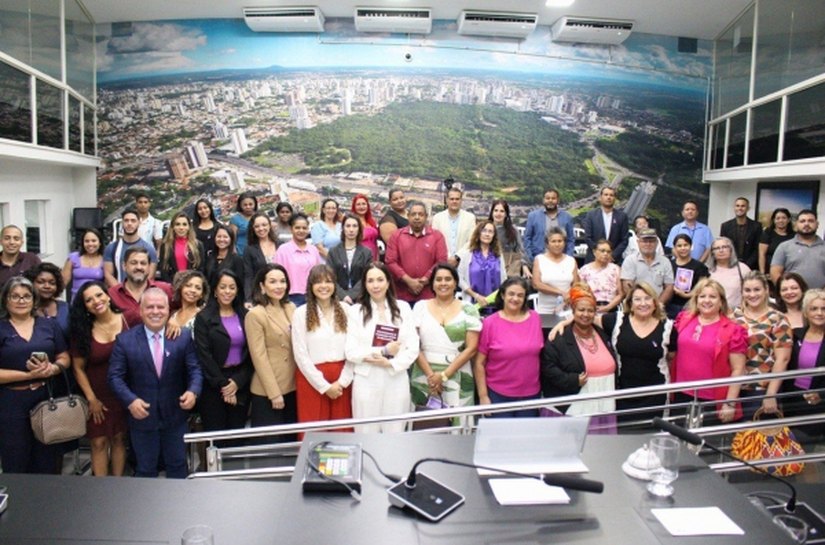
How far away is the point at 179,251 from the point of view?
231 inches

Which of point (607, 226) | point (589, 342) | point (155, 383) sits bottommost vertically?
point (155, 383)

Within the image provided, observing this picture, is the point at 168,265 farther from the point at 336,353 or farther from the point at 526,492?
the point at 526,492

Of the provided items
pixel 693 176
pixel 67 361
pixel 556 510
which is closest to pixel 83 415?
pixel 67 361

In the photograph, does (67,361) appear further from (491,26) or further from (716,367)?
(491,26)

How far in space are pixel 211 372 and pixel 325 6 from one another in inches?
294

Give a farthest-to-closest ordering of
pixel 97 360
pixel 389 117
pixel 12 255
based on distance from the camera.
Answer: pixel 389 117
pixel 12 255
pixel 97 360

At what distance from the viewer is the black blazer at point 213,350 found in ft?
12.7

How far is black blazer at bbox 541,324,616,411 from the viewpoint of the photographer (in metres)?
3.92

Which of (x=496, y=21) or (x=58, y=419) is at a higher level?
(x=496, y=21)

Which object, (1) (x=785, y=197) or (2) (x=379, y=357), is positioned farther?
(1) (x=785, y=197)

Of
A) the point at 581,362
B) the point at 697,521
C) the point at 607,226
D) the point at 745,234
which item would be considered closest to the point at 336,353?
the point at 581,362

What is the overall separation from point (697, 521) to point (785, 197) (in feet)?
26.2

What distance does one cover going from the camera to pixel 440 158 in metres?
10.3

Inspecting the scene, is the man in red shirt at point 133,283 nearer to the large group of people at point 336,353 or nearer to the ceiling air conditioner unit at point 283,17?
the large group of people at point 336,353
